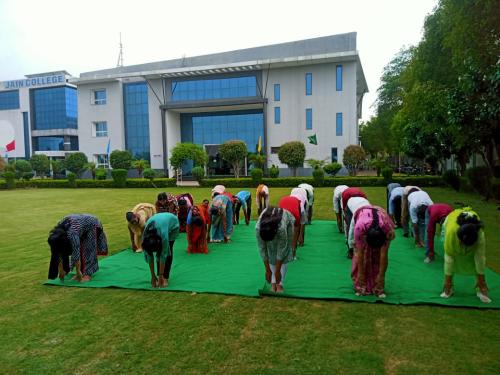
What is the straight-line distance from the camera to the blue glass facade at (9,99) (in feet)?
183

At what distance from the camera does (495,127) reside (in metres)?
13.5

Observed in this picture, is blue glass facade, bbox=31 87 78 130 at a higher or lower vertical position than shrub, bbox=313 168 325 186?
higher

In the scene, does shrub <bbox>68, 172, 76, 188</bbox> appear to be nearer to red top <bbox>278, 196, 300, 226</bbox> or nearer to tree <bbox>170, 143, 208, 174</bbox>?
tree <bbox>170, 143, 208, 174</bbox>

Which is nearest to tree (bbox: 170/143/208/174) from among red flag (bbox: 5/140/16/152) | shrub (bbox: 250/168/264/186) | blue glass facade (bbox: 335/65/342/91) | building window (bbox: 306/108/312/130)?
shrub (bbox: 250/168/264/186)

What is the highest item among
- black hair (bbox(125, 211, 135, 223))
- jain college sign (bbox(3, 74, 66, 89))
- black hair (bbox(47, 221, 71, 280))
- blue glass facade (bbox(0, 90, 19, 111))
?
jain college sign (bbox(3, 74, 66, 89))

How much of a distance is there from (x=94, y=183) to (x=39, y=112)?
32347 mm

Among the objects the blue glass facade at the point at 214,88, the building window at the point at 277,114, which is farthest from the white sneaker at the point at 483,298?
the blue glass facade at the point at 214,88

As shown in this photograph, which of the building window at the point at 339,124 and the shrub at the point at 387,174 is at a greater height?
the building window at the point at 339,124

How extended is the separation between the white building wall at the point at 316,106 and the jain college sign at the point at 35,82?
34838mm

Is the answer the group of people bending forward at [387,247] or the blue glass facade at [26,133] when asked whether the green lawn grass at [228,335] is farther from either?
the blue glass facade at [26,133]

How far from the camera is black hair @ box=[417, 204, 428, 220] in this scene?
730cm

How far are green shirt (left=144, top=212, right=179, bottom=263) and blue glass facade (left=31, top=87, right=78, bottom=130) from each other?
5470 centimetres

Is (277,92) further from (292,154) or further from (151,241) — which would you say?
(151,241)

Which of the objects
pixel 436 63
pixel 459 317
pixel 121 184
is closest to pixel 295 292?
pixel 459 317
